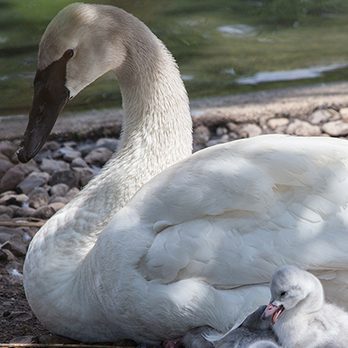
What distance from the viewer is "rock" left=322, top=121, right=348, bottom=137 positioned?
25.5 ft

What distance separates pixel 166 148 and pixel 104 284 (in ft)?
2.72

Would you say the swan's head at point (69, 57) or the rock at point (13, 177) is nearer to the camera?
the swan's head at point (69, 57)

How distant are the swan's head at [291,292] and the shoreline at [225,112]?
139 inches

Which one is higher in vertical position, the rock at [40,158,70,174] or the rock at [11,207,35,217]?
the rock at [11,207,35,217]

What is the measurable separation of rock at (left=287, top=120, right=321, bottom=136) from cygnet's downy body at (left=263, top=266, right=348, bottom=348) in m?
3.19

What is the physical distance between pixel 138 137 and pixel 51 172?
6.34 ft

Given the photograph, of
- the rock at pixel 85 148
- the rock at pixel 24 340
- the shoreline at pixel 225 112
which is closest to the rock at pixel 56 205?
the rock at pixel 85 148

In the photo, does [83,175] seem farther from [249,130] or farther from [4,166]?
[249,130]

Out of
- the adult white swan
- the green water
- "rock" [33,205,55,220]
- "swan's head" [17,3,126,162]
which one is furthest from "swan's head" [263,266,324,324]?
the green water

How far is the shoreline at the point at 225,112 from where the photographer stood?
26.1 feet

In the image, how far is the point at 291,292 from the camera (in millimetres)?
4477

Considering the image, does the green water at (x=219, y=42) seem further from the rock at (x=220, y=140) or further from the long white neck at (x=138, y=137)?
the long white neck at (x=138, y=137)

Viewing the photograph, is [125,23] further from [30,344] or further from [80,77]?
[30,344]

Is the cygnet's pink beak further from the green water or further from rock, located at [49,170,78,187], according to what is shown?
the green water
